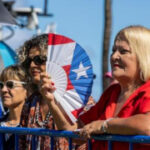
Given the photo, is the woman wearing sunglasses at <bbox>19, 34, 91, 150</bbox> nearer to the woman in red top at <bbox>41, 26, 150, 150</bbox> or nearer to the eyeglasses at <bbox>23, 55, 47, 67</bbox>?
the eyeglasses at <bbox>23, 55, 47, 67</bbox>

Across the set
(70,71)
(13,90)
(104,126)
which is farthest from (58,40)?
(13,90)

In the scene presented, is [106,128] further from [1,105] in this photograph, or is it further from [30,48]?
[1,105]

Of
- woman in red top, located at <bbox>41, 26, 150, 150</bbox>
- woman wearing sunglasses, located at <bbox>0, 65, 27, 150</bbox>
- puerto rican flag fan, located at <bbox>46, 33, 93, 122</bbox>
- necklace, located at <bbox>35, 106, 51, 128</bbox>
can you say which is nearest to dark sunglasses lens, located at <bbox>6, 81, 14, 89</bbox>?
woman wearing sunglasses, located at <bbox>0, 65, 27, 150</bbox>

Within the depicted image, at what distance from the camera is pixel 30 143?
5.14 meters

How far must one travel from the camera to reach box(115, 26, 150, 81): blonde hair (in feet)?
13.9

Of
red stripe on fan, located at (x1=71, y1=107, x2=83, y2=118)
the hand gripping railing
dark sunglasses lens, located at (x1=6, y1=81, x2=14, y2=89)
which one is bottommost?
the hand gripping railing

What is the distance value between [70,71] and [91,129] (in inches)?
29.9

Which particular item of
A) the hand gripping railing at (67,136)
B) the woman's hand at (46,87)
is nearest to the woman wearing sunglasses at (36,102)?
the hand gripping railing at (67,136)

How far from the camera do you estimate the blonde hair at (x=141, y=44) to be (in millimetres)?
4246

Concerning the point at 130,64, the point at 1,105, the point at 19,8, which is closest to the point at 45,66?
the point at 130,64

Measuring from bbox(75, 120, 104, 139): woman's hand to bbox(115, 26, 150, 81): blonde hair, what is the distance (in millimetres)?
418

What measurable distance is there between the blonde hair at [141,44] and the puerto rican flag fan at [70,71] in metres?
0.61

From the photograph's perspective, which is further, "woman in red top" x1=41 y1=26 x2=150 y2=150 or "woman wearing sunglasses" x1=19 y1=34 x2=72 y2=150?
"woman wearing sunglasses" x1=19 y1=34 x2=72 y2=150

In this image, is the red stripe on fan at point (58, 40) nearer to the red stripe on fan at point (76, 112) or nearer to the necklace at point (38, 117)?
the red stripe on fan at point (76, 112)
